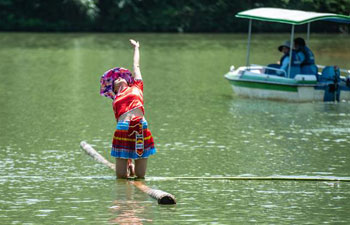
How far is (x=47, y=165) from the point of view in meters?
12.8

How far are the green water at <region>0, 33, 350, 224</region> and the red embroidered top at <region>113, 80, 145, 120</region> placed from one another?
0.90m

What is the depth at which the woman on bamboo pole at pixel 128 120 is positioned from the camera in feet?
35.6

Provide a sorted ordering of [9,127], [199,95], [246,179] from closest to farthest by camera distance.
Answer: [246,179], [9,127], [199,95]

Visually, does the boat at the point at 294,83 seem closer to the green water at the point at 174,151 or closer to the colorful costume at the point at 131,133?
the green water at the point at 174,151

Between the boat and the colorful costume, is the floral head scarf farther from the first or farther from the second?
the boat

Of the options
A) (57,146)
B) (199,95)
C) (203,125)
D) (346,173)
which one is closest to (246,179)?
(346,173)

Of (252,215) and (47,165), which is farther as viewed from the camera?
(47,165)

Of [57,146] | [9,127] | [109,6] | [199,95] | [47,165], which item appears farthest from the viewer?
[109,6]

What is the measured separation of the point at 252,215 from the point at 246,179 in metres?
2.14

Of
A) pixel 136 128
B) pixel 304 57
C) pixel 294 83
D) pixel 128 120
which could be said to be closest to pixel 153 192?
pixel 136 128

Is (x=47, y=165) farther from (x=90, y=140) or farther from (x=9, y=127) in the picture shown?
(x=9, y=127)

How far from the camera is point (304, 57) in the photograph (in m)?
20.9

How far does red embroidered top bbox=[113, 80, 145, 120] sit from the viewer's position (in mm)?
10898

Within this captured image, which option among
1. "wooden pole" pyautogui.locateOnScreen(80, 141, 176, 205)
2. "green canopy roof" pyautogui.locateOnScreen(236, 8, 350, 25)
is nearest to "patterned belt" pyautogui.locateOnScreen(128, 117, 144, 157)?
"wooden pole" pyautogui.locateOnScreen(80, 141, 176, 205)
